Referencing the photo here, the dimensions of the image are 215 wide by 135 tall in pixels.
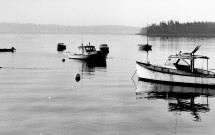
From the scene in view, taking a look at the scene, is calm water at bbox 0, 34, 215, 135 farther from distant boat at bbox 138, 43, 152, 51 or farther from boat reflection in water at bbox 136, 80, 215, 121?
distant boat at bbox 138, 43, 152, 51

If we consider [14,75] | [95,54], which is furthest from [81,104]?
[95,54]

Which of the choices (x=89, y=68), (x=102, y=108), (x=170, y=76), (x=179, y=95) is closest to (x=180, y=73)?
(x=170, y=76)

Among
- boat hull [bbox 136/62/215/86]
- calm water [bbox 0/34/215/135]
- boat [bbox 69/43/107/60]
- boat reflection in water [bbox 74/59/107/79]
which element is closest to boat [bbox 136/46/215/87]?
boat hull [bbox 136/62/215/86]

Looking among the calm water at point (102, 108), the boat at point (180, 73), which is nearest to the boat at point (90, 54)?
the calm water at point (102, 108)

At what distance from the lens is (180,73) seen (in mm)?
51281

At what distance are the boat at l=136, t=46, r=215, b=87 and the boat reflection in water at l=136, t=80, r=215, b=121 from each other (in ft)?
2.98

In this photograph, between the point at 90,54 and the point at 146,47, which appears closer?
the point at 90,54

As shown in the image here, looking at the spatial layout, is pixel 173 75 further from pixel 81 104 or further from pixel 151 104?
pixel 81 104

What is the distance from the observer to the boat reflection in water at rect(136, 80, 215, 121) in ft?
122

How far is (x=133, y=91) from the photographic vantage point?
1892 inches

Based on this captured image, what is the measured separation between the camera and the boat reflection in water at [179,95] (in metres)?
37.3

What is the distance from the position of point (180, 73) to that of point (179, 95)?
21.4 ft

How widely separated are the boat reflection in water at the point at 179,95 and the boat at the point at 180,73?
0.91m

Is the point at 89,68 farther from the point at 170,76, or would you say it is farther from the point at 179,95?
the point at 179,95
